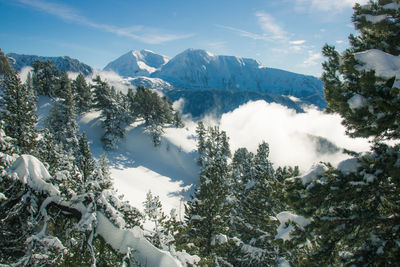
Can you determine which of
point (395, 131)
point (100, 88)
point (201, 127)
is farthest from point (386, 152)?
point (100, 88)

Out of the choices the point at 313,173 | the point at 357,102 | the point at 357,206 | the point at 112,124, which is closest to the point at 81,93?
the point at 112,124

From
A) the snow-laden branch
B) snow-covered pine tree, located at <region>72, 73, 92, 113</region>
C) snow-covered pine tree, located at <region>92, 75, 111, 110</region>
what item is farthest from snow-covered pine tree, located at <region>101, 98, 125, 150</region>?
the snow-laden branch

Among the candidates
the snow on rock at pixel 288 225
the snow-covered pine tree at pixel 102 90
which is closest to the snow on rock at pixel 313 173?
the snow on rock at pixel 288 225

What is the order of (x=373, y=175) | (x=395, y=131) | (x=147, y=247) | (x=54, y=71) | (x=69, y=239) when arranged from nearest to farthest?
(x=373, y=175) → (x=395, y=131) → (x=147, y=247) → (x=69, y=239) → (x=54, y=71)

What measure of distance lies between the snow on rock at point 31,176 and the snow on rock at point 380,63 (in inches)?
273

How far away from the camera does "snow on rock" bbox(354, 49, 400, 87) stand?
3.66 m

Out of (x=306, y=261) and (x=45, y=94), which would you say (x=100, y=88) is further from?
(x=306, y=261)

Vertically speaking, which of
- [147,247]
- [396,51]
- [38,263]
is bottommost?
[38,263]

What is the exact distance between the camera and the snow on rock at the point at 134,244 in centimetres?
464

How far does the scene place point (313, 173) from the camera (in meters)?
4.77

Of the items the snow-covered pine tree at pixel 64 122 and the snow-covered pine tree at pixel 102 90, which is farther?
the snow-covered pine tree at pixel 102 90

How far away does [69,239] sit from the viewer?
5.41m

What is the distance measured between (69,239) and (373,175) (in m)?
6.97

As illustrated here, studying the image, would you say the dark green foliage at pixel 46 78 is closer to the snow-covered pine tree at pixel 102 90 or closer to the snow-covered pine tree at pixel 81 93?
the snow-covered pine tree at pixel 81 93
